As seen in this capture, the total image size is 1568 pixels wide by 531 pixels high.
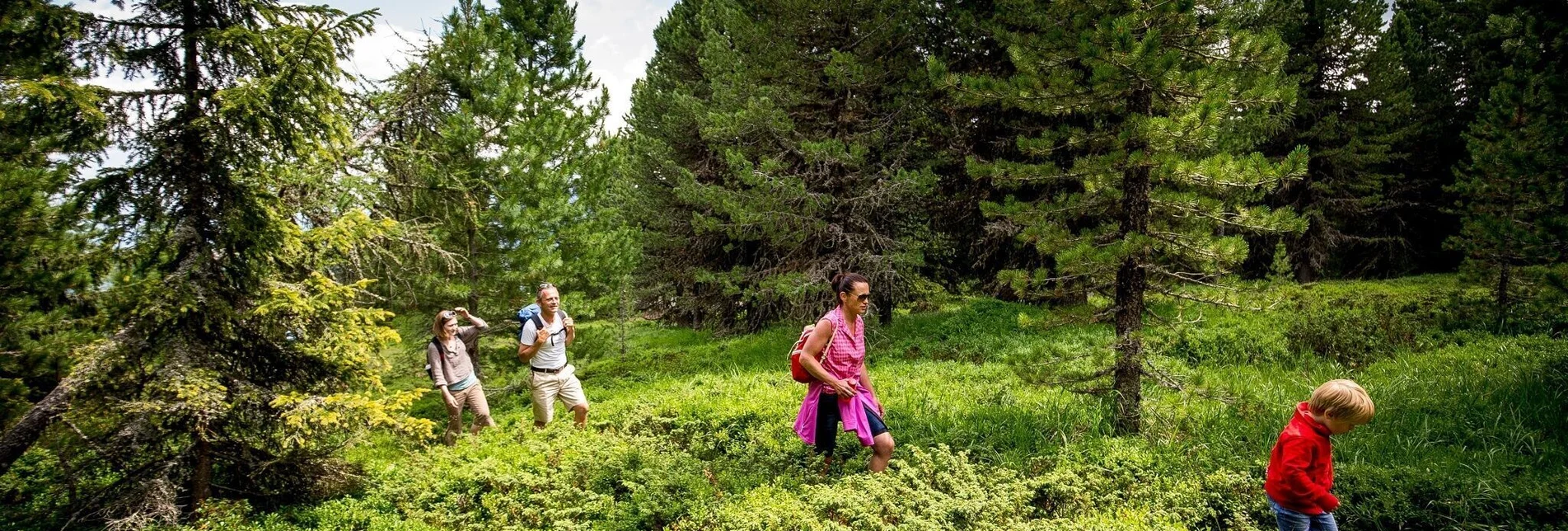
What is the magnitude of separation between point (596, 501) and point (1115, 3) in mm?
6882

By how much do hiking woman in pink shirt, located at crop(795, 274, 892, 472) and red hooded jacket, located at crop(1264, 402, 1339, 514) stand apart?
102 inches

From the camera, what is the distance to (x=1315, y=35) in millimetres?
21297

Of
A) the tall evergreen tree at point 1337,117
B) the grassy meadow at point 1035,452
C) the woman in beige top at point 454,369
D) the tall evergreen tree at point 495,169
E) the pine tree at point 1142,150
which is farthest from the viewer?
the tall evergreen tree at point 1337,117

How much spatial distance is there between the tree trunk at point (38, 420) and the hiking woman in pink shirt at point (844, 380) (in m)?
5.34

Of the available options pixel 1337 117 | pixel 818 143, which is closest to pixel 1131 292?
pixel 818 143

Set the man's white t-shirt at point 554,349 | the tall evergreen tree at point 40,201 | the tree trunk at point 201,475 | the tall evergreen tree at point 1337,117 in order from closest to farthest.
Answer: the tall evergreen tree at point 40,201 → the tree trunk at point 201,475 → the man's white t-shirt at point 554,349 → the tall evergreen tree at point 1337,117

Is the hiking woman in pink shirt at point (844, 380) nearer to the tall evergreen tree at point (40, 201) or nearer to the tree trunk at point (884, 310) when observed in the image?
the tall evergreen tree at point (40, 201)

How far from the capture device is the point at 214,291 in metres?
5.18

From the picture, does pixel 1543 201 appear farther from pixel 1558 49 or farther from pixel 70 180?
pixel 70 180

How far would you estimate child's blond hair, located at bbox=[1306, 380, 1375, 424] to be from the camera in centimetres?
375

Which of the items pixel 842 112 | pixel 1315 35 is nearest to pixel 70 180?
pixel 842 112

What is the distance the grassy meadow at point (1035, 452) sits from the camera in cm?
500

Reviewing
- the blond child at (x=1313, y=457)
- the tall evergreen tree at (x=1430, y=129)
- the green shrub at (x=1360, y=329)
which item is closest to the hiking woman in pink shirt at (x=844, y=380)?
the blond child at (x=1313, y=457)

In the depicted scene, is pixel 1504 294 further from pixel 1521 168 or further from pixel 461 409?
pixel 461 409
